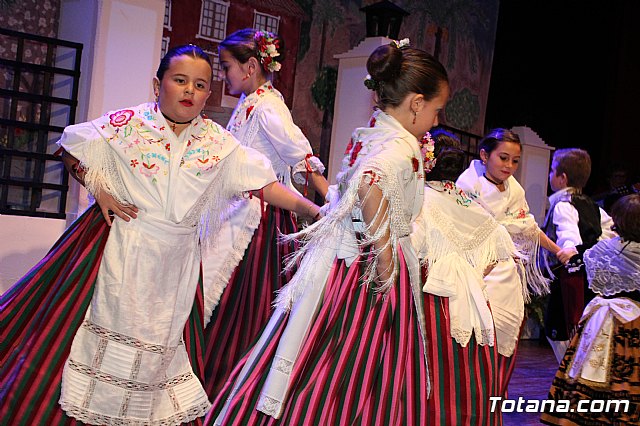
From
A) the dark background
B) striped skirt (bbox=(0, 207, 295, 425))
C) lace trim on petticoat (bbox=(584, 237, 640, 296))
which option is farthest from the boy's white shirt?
the dark background

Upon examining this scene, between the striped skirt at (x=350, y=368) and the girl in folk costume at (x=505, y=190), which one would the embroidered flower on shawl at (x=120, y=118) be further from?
the girl in folk costume at (x=505, y=190)

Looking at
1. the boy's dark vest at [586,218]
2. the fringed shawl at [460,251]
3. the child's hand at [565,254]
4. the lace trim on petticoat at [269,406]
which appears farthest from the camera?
the boy's dark vest at [586,218]

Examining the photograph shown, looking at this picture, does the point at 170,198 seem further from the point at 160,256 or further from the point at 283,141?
the point at 283,141

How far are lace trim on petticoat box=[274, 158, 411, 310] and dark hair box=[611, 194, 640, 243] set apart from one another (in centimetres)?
194

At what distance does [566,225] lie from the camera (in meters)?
5.27

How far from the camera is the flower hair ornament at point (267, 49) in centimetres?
378

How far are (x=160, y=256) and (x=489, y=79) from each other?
724 centimetres

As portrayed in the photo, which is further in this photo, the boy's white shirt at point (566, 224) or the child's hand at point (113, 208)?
the boy's white shirt at point (566, 224)

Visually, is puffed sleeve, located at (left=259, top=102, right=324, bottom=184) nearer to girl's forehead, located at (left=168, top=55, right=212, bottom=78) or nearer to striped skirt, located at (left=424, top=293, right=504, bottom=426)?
girl's forehead, located at (left=168, top=55, right=212, bottom=78)

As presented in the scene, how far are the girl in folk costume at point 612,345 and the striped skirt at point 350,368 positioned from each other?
5.96 ft

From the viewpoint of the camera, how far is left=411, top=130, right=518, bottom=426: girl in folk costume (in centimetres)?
282

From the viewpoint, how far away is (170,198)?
269cm

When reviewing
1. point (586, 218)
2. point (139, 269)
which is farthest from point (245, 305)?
point (586, 218)
